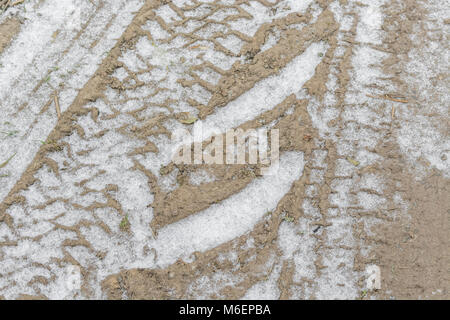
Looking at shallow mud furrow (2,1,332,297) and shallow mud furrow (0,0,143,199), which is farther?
shallow mud furrow (0,0,143,199)

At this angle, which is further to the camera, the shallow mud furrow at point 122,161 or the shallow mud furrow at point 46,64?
the shallow mud furrow at point 46,64

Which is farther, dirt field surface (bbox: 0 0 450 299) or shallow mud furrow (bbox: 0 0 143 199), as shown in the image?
shallow mud furrow (bbox: 0 0 143 199)

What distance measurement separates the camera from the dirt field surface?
1.79 metres

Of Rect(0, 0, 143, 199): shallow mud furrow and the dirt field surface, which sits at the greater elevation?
Rect(0, 0, 143, 199): shallow mud furrow

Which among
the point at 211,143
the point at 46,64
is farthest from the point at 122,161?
the point at 46,64

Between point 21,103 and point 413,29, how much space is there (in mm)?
2274

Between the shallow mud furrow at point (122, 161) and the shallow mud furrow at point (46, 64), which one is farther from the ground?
the shallow mud furrow at point (46, 64)

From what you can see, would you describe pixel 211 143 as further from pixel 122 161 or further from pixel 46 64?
pixel 46 64

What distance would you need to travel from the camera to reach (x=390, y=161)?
6.44 feet

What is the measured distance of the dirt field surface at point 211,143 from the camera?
179 cm

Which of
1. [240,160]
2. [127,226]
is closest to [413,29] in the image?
[240,160]

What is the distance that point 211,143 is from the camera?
2.00 meters

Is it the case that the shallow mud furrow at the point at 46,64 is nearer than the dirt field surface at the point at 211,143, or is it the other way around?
the dirt field surface at the point at 211,143
